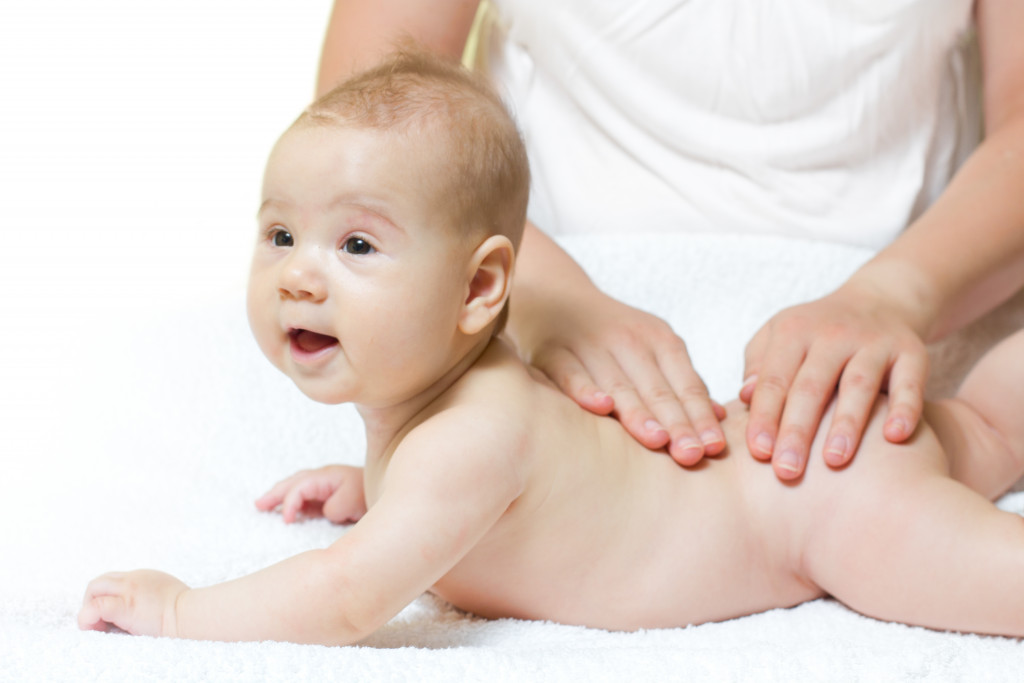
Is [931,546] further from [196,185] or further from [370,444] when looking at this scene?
[196,185]

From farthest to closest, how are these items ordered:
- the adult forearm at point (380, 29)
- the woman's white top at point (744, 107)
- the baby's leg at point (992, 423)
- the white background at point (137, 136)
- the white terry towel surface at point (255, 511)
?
1. the white background at point (137, 136)
2. the woman's white top at point (744, 107)
3. the adult forearm at point (380, 29)
4. the baby's leg at point (992, 423)
5. the white terry towel surface at point (255, 511)

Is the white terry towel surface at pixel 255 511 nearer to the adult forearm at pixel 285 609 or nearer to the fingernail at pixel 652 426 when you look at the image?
the adult forearm at pixel 285 609

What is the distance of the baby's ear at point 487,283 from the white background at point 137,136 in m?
0.99

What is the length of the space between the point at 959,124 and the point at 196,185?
1.35 meters

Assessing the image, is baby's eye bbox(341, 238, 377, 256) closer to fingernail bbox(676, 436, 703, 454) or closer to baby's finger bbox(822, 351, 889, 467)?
fingernail bbox(676, 436, 703, 454)

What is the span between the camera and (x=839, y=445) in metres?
0.96

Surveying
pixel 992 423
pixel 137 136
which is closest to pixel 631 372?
pixel 992 423

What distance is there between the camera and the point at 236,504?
3.75 ft

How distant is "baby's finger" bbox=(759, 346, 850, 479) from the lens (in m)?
0.97

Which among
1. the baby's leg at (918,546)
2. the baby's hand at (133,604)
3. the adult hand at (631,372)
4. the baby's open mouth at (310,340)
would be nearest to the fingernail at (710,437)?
the adult hand at (631,372)

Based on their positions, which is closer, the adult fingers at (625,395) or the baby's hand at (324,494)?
the adult fingers at (625,395)

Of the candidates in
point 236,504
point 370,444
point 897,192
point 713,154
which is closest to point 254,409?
point 236,504

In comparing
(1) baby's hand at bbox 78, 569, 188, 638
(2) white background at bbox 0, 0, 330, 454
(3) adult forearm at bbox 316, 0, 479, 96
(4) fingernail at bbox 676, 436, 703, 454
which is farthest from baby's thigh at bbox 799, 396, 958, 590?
(2) white background at bbox 0, 0, 330, 454

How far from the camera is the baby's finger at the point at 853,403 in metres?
0.96
